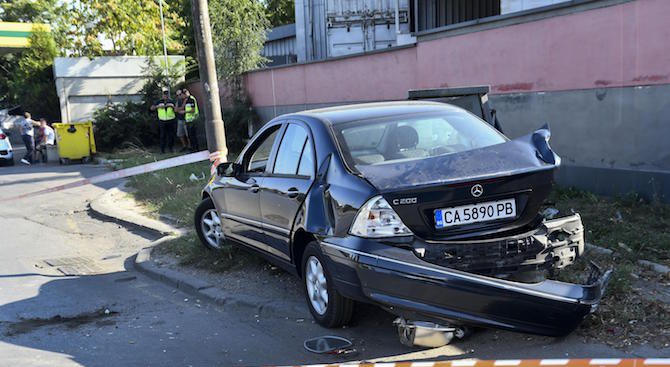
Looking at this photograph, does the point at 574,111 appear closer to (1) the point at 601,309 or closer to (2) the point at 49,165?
(1) the point at 601,309

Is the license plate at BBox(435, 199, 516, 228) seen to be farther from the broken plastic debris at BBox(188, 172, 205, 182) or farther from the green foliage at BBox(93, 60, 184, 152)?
the green foliage at BBox(93, 60, 184, 152)

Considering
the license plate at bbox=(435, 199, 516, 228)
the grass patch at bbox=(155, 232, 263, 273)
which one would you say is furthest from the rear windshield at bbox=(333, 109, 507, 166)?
the grass patch at bbox=(155, 232, 263, 273)

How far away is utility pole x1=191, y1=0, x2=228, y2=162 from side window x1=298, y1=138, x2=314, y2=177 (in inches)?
136

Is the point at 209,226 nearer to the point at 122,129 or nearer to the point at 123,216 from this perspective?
the point at 123,216

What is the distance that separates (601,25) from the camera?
7688 mm

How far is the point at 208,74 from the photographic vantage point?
802cm

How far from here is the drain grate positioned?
685cm

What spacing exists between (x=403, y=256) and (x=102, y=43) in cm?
2264

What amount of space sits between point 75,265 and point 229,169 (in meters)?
2.50

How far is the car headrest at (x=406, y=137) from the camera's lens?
4602 millimetres

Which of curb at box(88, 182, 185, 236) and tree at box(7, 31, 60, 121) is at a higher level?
tree at box(7, 31, 60, 121)

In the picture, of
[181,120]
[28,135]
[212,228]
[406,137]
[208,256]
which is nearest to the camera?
[406,137]

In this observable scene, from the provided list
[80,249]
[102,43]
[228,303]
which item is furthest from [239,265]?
[102,43]

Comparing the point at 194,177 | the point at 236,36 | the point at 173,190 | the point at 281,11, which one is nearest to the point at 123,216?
the point at 173,190
